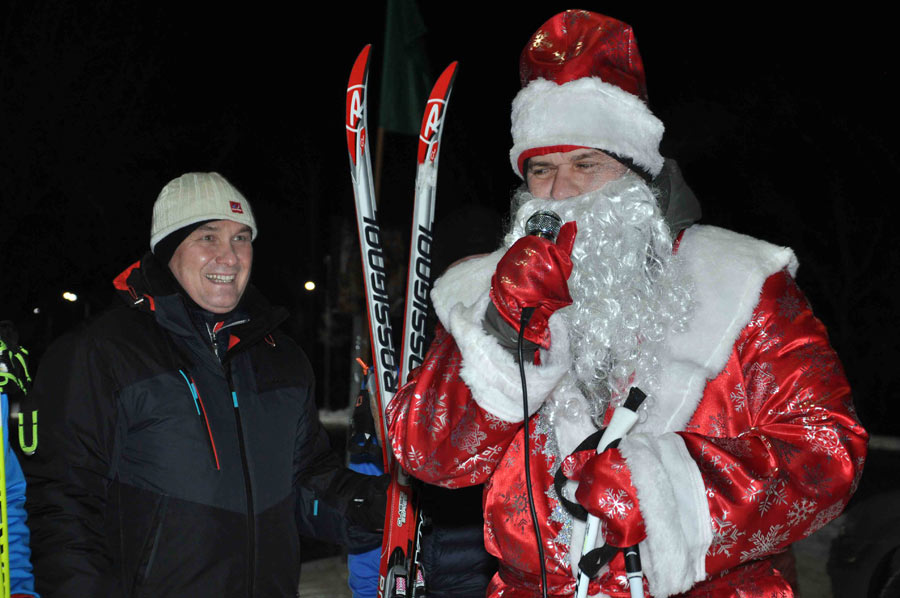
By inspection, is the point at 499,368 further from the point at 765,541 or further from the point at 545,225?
the point at 765,541

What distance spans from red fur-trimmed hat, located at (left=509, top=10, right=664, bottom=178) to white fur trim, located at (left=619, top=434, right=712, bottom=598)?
0.85m

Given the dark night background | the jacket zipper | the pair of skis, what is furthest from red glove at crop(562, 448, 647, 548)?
the dark night background

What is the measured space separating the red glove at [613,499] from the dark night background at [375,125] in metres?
10.0

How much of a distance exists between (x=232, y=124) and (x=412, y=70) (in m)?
12.5

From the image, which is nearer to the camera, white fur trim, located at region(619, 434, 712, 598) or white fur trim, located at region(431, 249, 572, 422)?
white fur trim, located at region(619, 434, 712, 598)

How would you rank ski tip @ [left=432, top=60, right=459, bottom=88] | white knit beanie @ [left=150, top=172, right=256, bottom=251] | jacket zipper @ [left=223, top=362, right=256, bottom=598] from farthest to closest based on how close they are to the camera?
ski tip @ [left=432, top=60, right=459, bottom=88] → white knit beanie @ [left=150, top=172, right=256, bottom=251] → jacket zipper @ [left=223, top=362, right=256, bottom=598]

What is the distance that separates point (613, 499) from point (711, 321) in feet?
1.69

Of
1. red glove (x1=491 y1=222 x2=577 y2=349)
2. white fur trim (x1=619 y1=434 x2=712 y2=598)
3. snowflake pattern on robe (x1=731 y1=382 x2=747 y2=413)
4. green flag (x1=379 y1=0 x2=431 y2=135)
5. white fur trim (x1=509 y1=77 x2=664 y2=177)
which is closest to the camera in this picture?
white fur trim (x1=619 y1=434 x2=712 y2=598)

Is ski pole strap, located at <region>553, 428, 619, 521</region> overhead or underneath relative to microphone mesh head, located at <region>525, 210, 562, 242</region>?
underneath

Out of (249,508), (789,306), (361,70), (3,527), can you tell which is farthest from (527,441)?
(361,70)

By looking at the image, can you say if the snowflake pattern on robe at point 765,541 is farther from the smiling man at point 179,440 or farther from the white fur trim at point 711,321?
the smiling man at point 179,440

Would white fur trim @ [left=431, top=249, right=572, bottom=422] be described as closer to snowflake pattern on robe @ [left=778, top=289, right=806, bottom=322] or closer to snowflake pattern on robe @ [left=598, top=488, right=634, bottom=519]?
snowflake pattern on robe @ [left=598, top=488, right=634, bottom=519]

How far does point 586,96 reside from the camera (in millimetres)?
2191

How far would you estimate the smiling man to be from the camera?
93.1 inches
